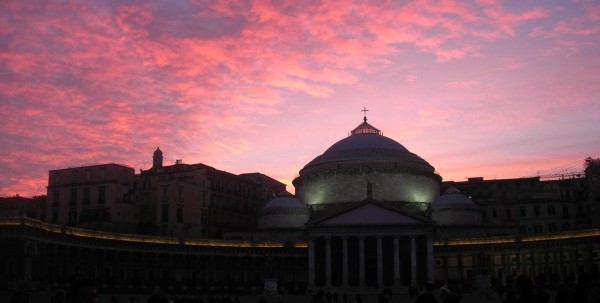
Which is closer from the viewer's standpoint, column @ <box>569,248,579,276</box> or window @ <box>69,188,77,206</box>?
column @ <box>569,248,579,276</box>

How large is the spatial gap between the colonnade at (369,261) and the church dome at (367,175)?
14.8m

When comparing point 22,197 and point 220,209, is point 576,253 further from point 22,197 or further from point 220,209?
point 22,197

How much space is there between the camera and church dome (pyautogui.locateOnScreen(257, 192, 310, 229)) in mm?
124750

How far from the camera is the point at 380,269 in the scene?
347 ft

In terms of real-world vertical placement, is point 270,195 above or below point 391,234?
above

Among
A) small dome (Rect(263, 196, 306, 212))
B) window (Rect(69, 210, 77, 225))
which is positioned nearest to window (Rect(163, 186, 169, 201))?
window (Rect(69, 210, 77, 225))

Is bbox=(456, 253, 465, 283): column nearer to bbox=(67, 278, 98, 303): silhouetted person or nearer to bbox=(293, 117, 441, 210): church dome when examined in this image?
bbox=(293, 117, 441, 210): church dome

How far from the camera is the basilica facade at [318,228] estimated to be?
103750mm

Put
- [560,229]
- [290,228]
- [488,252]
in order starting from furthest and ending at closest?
[560,229] → [290,228] → [488,252]

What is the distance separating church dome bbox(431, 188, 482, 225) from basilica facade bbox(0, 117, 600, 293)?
19 cm

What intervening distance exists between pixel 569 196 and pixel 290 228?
51425 millimetres

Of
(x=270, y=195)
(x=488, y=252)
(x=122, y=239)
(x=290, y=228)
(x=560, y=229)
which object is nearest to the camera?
(x=122, y=239)

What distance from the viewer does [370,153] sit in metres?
130

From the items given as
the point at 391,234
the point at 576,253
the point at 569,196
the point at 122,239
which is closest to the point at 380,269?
the point at 391,234
